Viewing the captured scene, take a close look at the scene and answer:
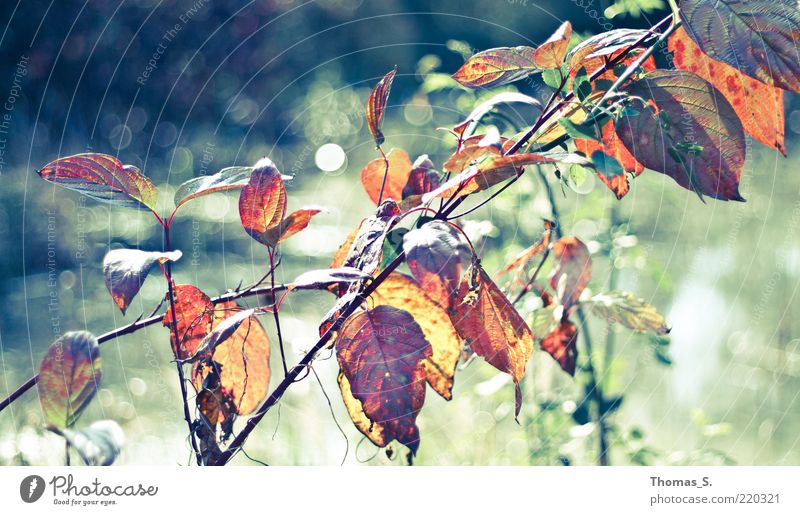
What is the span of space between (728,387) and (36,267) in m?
1.27

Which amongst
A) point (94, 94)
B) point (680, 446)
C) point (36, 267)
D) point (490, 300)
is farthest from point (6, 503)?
point (94, 94)

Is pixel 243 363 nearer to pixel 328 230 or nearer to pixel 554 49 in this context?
pixel 554 49

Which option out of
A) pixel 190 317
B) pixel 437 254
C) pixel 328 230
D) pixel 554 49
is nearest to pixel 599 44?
pixel 554 49

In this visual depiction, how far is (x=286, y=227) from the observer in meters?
0.32

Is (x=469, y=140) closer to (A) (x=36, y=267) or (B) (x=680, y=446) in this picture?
(B) (x=680, y=446)

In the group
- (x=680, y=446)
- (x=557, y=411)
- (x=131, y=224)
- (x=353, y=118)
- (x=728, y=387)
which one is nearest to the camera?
(x=557, y=411)

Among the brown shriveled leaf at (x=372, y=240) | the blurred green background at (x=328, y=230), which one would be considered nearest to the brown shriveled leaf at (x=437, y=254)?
the brown shriveled leaf at (x=372, y=240)

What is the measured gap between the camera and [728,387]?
105 centimetres

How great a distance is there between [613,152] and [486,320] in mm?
124

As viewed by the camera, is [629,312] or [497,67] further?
[629,312]

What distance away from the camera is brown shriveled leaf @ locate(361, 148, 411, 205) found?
41 cm

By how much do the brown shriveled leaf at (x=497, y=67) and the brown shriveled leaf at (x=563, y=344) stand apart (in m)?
0.17

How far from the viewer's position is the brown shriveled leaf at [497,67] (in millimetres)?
348

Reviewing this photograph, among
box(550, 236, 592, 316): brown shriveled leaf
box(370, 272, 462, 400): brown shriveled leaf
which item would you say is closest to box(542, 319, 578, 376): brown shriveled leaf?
box(550, 236, 592, 316): brown shriveled leaf
